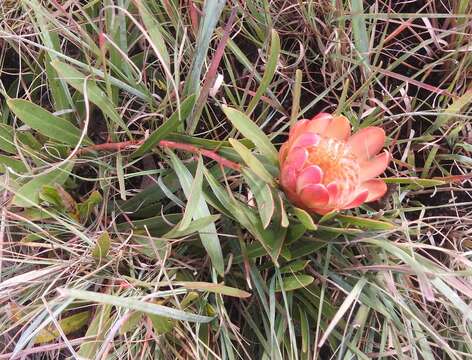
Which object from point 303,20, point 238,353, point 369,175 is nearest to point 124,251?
point 238,353

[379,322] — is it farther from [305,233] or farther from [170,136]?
[170,136]

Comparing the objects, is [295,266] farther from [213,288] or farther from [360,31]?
[360,31]

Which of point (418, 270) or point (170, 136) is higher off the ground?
point (170, 136)

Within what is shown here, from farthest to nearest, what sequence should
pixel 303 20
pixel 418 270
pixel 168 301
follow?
pixel 303 20, pixel 168 301, pixel 418 270

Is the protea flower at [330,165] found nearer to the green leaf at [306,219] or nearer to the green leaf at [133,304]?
the green leaf at [306,219]

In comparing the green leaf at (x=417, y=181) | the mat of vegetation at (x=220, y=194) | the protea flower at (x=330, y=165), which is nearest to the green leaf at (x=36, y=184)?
the mat of vegetation at (x=220, y=194)

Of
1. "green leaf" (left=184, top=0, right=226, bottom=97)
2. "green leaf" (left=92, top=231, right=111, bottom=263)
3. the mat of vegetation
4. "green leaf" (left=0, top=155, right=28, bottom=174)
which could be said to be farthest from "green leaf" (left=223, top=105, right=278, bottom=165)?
"green leaf" (left=0, top=155, right=28, bottom=174)
